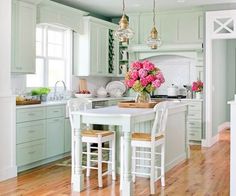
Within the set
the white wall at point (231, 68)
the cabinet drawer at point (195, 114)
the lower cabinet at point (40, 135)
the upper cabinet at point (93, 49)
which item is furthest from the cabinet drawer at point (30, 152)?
the white wall at point (231, 68)

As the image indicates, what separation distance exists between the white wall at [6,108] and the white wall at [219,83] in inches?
183

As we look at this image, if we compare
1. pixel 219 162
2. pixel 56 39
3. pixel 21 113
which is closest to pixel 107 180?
pixel 21 113

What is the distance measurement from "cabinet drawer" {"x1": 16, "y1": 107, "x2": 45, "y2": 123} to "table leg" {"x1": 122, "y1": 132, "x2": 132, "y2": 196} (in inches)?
71.5

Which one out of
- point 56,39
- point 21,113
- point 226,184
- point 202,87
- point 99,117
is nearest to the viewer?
point 99,117

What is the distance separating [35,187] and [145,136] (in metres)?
1.48

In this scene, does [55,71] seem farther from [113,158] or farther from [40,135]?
[113,158]

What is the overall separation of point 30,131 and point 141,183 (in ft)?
5.91

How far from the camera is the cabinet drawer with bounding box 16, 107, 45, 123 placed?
554 cm

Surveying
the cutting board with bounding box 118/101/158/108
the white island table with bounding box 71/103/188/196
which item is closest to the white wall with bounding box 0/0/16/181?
the white island table with bounding box 71/103/188/196

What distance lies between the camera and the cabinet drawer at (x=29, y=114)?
5.54 meters

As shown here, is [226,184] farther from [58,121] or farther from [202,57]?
[202,57]

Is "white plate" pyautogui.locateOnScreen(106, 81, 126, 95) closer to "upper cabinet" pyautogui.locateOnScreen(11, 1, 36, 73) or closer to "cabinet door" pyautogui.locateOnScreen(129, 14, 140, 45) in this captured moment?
"cabinet door" pyautogui.locateOnScreen(129, 14, 140, 45)

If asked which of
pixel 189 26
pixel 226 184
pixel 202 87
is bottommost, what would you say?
pixel 226 184

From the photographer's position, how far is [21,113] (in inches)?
220
